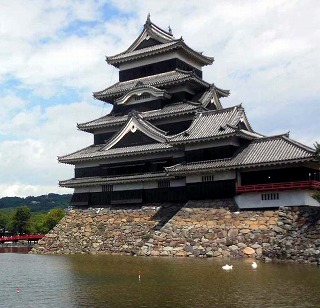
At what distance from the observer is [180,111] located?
41.2 metres

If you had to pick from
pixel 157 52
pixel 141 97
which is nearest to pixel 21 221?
pixel 141 97

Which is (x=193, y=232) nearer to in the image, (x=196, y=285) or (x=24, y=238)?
(x=196, y=285)

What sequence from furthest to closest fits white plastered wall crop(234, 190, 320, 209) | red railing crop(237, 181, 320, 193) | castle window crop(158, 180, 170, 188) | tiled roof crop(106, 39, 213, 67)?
tiled roof crop(106, 39, 213, 67), castle window crop(158, 180, 170, 188), white plastered wall crop(234, 190, 320, 209), red railing crop(237, 181, 320, 193)

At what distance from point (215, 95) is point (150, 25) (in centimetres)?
1066

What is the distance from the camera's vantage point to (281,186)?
3234 centimetres

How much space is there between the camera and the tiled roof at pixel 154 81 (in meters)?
43.2

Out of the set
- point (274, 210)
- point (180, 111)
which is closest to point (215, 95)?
point (180, 111)

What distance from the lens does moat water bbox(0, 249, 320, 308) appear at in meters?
15.5

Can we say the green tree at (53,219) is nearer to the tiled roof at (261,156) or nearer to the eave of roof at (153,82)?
the eave of roof at (153,82)

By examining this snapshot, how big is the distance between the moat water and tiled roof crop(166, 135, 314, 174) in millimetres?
8239

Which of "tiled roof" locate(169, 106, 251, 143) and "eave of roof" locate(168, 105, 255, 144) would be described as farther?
"tiled roof" locate(169, 106, 251, 143)

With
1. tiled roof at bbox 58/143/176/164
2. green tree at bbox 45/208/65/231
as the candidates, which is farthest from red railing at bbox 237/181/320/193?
green tree at bbox 45/208/65/231

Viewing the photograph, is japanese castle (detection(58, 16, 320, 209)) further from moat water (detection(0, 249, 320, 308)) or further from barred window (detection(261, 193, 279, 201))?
moat water (detection(0, 249, 320, 308))

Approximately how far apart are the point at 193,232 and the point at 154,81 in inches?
720
